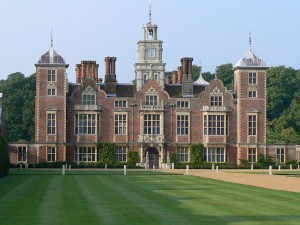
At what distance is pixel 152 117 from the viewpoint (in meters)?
70.4

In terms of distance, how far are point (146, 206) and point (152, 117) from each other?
4716 centimetres

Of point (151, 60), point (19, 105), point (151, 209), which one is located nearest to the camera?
point (151, 209)

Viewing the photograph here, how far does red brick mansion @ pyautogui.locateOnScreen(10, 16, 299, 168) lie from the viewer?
226 ft

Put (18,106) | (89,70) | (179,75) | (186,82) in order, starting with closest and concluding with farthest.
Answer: (186,82) → (89,70) → (179,75) → (18,106)

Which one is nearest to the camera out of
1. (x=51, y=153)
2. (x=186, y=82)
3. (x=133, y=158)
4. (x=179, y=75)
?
(x=51, y=153)

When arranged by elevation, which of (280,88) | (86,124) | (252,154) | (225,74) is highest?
(225,74)

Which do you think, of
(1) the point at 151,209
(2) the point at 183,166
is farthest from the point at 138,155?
(1) the point at 151,209

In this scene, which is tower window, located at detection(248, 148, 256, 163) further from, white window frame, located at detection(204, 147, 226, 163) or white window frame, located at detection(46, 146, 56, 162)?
white window frame, located at detection(46, 146, 56, 162)

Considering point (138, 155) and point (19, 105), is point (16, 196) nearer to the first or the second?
point (138, 155)

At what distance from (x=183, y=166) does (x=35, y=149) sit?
11.8m

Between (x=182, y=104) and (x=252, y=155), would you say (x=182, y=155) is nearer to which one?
(x=182, y=104)

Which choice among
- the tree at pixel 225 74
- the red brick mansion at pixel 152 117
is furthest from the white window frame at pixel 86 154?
the tree at pixel 225 74

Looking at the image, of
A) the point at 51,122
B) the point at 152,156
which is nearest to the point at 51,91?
the point at 51,122

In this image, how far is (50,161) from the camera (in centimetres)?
6825
